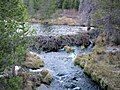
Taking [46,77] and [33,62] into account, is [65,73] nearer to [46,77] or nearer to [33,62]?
[46,77]

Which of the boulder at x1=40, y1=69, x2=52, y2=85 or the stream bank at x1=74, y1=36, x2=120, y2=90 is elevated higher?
the stream bank at x1=74, y1=36, x2=120, y2=90

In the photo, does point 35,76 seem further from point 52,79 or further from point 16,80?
point 16,80

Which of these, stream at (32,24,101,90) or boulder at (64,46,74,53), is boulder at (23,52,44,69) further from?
boulder at (64,46,74,53)

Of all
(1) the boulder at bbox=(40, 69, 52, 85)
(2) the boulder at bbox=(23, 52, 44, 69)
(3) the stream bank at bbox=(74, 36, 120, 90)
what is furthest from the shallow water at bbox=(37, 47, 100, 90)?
(2) the boulder at bbox=(23, 52, 44, 69)

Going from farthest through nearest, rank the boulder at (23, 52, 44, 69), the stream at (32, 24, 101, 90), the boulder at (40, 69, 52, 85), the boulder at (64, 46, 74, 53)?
the boulder at (64, 46, 74, 53), the boulder at (23, 52, 44, 69), the boulder at (40, 69, 52, 85), the stream at (32, 24, 101, 90)

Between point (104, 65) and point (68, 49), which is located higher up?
point (104, 65)

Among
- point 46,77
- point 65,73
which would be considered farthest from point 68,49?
point 46,77

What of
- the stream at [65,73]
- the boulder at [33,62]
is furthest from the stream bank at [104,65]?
the boulder at [33,62]

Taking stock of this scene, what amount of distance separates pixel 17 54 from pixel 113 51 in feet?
48.3

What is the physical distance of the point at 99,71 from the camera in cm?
2439

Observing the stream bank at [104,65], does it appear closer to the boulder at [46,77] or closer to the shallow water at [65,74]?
the shallow water at [65,74]

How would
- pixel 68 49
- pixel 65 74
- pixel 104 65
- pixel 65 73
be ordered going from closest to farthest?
pixel 104 65
pixel 65 74
pixel 65 73
pixel 68 49

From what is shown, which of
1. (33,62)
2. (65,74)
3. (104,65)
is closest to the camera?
(104,65)

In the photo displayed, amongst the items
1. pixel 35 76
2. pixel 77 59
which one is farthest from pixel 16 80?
pixel 77 59
